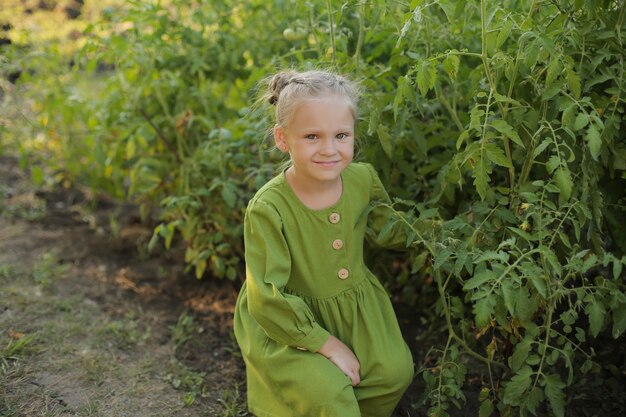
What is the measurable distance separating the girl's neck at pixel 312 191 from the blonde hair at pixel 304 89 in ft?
0.57

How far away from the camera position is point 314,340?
203 centimetres

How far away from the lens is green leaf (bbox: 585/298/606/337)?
181cm

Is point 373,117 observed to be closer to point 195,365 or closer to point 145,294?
point 195,365

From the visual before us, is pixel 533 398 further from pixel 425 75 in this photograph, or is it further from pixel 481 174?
pixel 425 75

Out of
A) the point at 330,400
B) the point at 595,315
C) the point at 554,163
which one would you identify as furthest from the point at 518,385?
the point at 554,163

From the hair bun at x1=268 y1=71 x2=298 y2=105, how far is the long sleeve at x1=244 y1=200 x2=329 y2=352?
0.34 meters

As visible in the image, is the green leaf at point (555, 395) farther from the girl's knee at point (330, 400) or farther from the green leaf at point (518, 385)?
the girl's knee at point (330, 400)

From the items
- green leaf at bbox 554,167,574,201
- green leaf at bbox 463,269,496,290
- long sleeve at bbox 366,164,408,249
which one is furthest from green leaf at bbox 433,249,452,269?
green leaf at bbox 554,167,574,201

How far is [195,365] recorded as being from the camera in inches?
104

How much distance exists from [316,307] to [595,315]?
0.81 metres

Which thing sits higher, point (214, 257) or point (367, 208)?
point (367, 208)

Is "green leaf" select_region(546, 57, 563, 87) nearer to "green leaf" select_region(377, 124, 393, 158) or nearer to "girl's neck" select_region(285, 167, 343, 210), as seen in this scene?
"green leaf" select_region(377, 124, 393, 158)

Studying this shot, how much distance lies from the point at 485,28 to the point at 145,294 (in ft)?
6.52

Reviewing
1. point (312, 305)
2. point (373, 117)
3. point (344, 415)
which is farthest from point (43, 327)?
point (373, 117)
